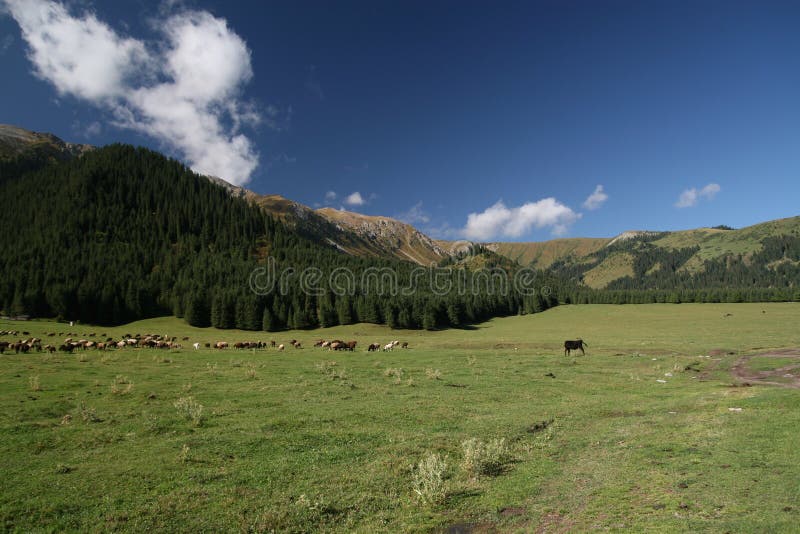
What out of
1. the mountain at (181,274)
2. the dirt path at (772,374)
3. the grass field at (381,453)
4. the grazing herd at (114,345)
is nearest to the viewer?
the grass field at (381,453)

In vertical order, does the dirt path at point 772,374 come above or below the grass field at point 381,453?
below

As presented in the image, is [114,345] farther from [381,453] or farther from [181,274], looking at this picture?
[181,274]

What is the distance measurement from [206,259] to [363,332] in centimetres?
7824

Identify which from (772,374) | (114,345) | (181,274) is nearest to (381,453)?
(772,374)

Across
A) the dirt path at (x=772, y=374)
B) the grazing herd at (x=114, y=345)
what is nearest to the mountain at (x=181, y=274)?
the grazing herd at (x=114, y=345)

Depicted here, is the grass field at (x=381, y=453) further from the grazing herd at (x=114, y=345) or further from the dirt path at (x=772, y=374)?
the grazing herd at (x=114, y=345)

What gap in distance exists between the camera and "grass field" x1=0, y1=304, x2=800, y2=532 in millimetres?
9219

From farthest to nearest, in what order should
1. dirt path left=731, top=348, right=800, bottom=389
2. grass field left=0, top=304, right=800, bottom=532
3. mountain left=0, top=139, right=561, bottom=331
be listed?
mountain left=0, top=139, right=561, bottom=331 → dirt path left=731, top=348, right=800, bottom=389 → grass field left=0, top=304, right=800, bottom=532

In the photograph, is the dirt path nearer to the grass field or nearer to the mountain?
the grass field

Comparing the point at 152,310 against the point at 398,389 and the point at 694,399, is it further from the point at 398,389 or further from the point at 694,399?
the point at 694,399

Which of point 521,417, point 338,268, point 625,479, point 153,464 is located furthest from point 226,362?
point 338,268

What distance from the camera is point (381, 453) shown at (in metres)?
13.9

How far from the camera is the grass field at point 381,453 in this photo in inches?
363

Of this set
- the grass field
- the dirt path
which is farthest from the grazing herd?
the grass field
